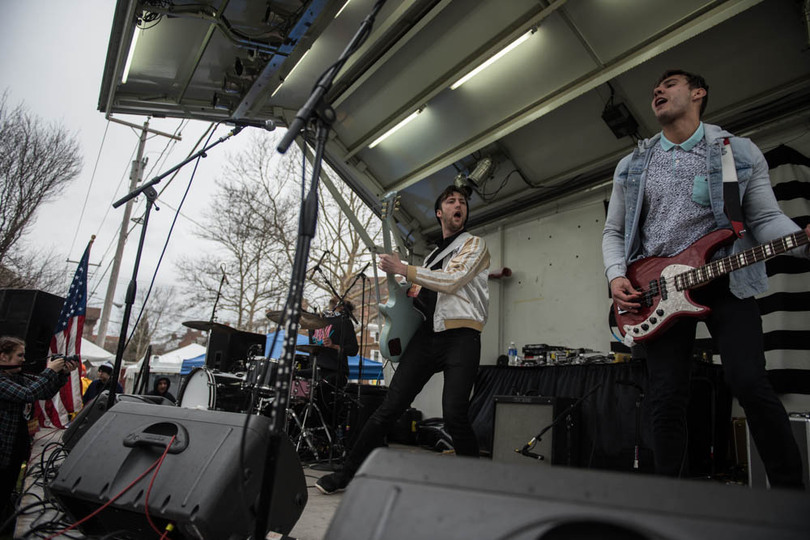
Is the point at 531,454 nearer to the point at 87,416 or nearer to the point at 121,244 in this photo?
the point at 87,416

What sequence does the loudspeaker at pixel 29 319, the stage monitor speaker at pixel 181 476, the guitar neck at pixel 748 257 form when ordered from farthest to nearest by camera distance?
the loudspeaker at pixel 29 319
the guitar neck at pixel 748 257
the stage monitor speaker at pixel 181 476

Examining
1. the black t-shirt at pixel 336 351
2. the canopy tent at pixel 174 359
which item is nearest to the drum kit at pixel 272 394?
the black t-shirt at pixel 336 351

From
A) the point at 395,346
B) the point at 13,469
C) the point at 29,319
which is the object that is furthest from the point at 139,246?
the point at 29,319

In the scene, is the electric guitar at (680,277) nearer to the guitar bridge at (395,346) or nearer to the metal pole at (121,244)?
the guitar bridge at (395,346)

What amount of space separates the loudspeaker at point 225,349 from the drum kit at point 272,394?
1241mm

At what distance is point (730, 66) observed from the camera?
12.7 ft

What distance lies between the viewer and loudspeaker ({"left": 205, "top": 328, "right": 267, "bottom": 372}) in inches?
274

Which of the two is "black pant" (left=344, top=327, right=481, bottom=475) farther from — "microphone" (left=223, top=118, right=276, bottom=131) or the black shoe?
"microphone" (left=223, top=118, right=276, bottom=131)

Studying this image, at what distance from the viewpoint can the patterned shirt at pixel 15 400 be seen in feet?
8.64

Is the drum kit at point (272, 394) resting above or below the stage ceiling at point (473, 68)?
below

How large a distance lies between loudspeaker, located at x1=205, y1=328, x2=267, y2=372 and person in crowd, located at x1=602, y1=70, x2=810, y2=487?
5.77m

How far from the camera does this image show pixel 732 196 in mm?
1870

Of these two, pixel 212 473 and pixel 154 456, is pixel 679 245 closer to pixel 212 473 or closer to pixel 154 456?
pixel 212 473

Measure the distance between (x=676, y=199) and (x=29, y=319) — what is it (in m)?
4.88
